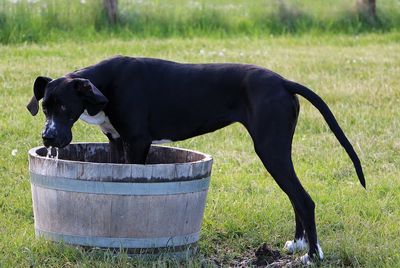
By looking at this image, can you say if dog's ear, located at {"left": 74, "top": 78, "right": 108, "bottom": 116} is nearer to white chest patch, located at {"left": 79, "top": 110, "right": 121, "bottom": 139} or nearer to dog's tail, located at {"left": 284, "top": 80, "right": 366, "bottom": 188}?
white chest patch, located at {"left": 79, "top": 110, "right": 121, "bottom": 139}

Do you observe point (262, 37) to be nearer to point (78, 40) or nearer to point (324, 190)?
point (78, 40)

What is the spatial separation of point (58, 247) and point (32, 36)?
8.42 m

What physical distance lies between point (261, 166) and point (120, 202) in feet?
8.79

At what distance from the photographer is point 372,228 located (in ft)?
19.7

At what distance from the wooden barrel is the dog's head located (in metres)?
0.17

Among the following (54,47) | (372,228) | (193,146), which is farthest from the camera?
(54,47)

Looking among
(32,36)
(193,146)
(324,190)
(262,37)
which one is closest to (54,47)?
(32,36)

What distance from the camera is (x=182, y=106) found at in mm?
5395

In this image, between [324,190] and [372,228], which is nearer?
[372,228]

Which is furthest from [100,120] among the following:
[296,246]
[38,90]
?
[296,246]

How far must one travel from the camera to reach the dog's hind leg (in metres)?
5.14

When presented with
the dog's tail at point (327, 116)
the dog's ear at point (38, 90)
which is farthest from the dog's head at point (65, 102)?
the dog's tail at point (327, 116)

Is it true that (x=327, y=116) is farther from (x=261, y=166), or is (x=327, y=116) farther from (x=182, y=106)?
(x=261, y=166)

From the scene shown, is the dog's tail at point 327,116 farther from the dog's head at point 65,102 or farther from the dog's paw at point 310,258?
the dog's head at point 65,102
